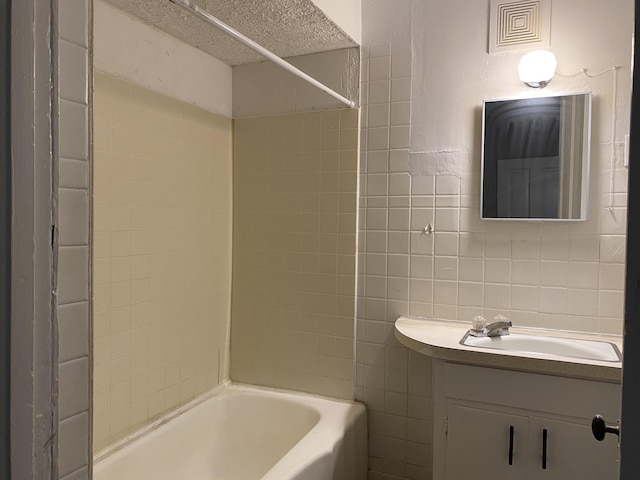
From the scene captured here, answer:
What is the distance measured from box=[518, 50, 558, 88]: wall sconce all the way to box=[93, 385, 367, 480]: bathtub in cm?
144

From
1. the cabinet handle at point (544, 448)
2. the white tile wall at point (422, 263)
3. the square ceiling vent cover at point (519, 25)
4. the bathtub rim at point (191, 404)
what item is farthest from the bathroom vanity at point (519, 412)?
the square ceiling vent cover at point (519, 25)

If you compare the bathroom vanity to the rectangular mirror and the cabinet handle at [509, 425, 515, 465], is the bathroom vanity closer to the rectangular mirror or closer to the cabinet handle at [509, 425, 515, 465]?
the cabinet handle at [509, 425, 515, 465]

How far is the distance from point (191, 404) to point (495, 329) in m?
1.28

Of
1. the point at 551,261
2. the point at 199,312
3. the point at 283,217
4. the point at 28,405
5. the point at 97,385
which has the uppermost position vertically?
the point at 283,217

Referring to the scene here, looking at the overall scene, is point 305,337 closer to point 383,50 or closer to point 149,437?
point 149,437

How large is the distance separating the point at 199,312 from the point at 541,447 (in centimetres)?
140

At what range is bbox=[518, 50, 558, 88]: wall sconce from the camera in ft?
5.66

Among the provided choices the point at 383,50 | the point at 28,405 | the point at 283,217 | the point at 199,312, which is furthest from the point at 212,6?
the point at 28,405

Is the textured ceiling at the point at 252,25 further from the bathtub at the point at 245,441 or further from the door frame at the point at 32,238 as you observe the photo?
the bathtub at the point at 245,441

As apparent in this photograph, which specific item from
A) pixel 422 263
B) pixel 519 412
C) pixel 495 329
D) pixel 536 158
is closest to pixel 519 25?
pixel 536 158

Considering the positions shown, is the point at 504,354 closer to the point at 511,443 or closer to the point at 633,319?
the point at 511,443

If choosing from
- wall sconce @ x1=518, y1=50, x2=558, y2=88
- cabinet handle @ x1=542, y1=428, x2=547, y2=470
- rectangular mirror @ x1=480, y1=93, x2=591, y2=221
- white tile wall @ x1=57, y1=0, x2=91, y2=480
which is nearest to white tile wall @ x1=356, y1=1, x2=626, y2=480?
rectangular mirror @ x1=480, y1=93, x2=591, y2=221
